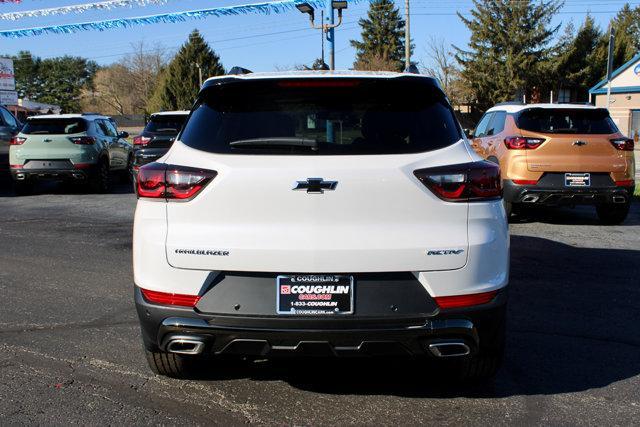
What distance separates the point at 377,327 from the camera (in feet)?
9.87

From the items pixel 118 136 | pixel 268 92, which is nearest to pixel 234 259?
pixel 268 92

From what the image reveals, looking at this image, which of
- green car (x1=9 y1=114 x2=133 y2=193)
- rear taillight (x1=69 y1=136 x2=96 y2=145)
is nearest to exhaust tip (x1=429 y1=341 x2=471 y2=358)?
green car (x1=9 y1=114 x2=133 y2=193)

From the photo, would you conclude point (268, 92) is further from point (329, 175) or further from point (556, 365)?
point (556, 365)

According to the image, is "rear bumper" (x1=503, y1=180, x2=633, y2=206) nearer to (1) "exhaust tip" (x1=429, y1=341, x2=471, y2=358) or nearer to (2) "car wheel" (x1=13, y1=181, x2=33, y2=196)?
(1) "exhaust tip" (x1=429, y1=341, x2=471, y2=358)

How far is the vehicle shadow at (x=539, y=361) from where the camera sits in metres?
3.64

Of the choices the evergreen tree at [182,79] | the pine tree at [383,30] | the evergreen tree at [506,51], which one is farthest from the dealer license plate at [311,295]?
the pine tree at [383,30]

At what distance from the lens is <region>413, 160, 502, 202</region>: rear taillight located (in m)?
3.06

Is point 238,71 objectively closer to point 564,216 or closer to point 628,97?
point 564,216

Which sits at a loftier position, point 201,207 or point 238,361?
point 201,207

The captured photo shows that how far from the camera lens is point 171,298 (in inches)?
122

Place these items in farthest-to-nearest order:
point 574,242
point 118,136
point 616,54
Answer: point 616,54
point 118,136
point 574,242

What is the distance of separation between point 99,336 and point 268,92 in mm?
2251

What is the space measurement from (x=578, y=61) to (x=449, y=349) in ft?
195

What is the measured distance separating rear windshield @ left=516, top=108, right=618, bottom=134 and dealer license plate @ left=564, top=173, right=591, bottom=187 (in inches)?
25.6
